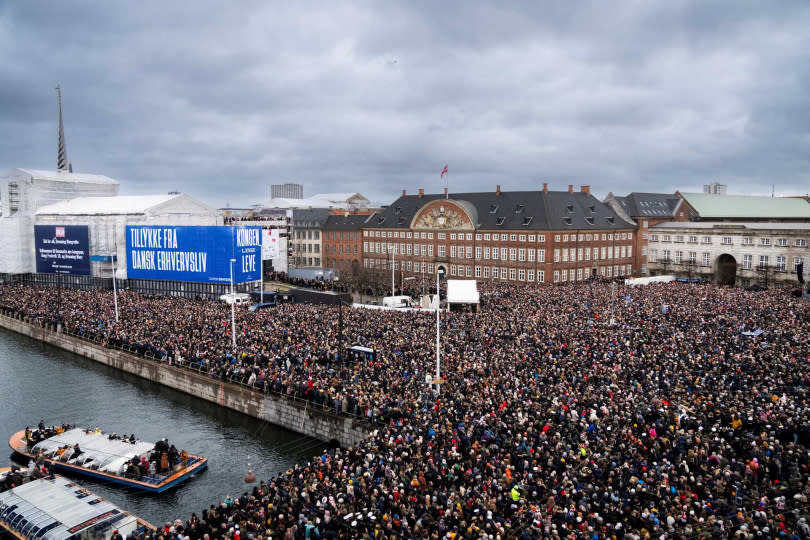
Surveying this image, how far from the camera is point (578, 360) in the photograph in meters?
30.9

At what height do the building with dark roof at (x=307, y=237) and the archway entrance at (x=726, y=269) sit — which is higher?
the building with dark roof at (x=307, y=237)

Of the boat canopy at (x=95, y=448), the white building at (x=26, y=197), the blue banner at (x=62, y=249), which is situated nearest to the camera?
the boat canopy at (x=95, y=448)

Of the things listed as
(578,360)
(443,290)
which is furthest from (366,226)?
(578,360)

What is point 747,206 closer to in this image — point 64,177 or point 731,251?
point 731,251

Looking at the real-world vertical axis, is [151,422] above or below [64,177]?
below

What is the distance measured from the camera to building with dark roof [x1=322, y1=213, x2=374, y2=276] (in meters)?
101

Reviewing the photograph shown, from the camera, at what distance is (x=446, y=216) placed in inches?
3388

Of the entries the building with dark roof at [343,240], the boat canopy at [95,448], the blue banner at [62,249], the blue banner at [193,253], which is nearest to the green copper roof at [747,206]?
the building with dark roof at [343,240]

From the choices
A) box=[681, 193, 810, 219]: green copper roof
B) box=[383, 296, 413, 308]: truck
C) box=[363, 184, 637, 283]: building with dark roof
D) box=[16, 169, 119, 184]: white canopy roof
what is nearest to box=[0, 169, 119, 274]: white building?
box=[16, 169, 119, 184]: white canopy roof

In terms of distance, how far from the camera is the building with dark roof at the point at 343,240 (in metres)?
101

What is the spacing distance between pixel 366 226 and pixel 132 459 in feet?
241

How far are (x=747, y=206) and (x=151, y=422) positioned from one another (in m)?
97.0

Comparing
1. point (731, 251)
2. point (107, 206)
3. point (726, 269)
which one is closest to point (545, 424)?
point (731, 251)

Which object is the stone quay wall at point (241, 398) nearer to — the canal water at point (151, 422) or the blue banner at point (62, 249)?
the canal water at point (151, 422)
